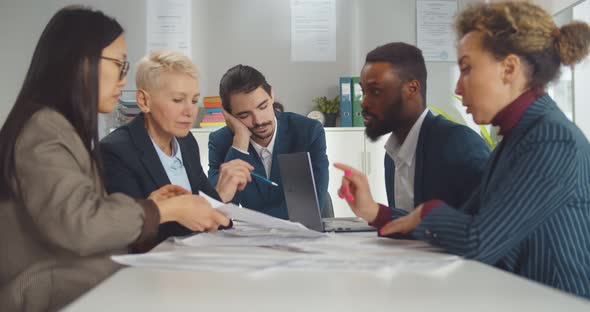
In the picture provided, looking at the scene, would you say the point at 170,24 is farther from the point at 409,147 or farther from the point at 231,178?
the point at 409,147

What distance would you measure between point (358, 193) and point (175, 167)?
87 centimetres

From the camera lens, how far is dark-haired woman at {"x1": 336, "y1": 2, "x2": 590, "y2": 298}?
3.60ft

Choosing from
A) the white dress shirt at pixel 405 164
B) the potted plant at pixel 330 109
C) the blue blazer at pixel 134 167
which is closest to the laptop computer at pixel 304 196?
the white dress shirt at pixel 405 164

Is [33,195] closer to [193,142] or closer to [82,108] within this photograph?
[82,108]

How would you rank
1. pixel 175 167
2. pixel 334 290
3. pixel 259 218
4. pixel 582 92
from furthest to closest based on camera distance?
pixel 582 92
pixel 175 167
pixel 259 218
pixel 334 290

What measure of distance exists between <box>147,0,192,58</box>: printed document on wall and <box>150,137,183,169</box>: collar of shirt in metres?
2.54

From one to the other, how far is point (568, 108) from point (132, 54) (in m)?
3.21

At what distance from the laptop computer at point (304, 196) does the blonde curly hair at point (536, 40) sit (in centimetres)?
77

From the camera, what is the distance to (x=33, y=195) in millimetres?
1116

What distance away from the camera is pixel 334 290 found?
32.9 inches

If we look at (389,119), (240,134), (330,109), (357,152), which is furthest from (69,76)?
(330,109)

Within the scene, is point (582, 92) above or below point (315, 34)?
below

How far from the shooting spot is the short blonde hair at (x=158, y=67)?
2154 millimetres

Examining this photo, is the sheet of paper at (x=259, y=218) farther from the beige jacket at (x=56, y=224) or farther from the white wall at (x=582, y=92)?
the white wall at (x=582, y=92)
